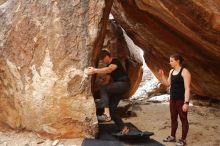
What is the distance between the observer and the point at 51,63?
677 centimetres

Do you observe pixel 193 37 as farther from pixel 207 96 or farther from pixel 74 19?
pixel 207 96

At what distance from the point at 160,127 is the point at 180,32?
2.48 m

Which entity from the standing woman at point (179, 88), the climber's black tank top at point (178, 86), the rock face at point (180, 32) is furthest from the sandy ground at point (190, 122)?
the rock face at point (180, 32)

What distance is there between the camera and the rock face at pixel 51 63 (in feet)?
21.9

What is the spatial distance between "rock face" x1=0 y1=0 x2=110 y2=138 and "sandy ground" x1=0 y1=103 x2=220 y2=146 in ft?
0.82

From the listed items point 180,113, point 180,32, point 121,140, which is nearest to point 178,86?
point 180,113

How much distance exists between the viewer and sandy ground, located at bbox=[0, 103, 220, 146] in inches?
263

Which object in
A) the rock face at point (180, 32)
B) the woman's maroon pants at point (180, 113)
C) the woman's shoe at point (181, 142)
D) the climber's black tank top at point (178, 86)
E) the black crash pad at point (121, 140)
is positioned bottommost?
the woman's shoe at point (181, 142)

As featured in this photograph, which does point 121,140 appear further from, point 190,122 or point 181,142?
point 190,122

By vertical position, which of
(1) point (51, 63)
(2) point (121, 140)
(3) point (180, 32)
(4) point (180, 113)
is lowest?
(2) point (121, 140)

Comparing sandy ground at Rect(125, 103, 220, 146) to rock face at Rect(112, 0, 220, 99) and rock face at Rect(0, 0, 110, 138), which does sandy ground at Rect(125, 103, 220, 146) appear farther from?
rock face at Rect(0, 0, 110, 138)

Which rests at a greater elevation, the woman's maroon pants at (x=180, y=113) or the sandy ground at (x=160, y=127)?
the woman's maroon pants at (x=180, y=113)

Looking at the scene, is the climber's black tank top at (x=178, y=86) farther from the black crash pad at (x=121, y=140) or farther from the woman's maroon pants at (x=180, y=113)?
the black crash pad at (x=121, y=140)

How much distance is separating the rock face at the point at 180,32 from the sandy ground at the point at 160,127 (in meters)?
1.27
